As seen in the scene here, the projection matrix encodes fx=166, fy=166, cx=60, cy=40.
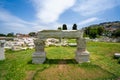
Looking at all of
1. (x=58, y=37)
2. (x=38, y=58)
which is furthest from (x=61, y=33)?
(x=38, y=58)

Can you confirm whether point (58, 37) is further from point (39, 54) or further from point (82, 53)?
point (82, 53)

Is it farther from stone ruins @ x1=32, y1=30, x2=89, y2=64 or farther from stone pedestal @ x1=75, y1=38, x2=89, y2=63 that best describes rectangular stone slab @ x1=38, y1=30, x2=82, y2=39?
stone pedestal @ x1=75, y1=38, x2=89, y2=63

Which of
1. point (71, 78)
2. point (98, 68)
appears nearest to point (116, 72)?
point (98, 68)

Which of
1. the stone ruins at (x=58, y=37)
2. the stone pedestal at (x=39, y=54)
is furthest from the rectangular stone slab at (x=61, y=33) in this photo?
the stone pedestal at (x=39, y=54)

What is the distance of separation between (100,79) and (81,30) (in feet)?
14.2

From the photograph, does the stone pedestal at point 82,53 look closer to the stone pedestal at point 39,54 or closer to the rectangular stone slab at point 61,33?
the rectangular stone slab at point 61,33

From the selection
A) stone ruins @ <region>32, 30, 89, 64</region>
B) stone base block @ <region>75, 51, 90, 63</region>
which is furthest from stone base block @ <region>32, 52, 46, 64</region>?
stone base block @ <region>75, 51, 90, 63</region>

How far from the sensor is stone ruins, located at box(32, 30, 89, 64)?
37.1 ft

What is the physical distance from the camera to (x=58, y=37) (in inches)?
448

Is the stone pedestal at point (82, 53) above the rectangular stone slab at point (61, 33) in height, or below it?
below

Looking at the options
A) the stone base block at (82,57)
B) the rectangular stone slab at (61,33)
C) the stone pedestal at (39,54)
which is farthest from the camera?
the stone base block at (82,57)

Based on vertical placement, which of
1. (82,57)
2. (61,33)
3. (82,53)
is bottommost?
(82,57)

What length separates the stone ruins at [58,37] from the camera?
11.3 metres

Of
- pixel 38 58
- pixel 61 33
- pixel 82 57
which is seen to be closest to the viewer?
pixel 61 33
